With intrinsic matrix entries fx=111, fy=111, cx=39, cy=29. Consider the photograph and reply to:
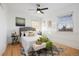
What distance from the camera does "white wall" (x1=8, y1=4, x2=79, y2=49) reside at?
1.57 m

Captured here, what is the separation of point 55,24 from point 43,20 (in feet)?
0.62

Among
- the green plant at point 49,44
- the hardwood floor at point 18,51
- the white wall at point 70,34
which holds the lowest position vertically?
the hardwood floor at point 18,51

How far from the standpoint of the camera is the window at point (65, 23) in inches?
62.5

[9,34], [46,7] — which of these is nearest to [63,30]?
[46,7]

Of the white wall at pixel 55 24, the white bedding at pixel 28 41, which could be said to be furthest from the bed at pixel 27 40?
the white wall at pixel 55 24

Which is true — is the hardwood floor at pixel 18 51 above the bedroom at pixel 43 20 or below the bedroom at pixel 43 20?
below

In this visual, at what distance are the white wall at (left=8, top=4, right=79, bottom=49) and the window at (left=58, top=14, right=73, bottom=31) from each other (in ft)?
0.18

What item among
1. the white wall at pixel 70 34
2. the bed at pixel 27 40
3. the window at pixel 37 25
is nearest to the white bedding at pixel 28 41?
the bed at pixel 27 40

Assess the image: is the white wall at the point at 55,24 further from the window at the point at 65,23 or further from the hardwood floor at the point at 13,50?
the hardwood floor at the point at 13,50

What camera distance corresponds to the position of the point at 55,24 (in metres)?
1.63

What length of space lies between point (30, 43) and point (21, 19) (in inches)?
14.5

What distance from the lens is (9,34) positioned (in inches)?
62.5

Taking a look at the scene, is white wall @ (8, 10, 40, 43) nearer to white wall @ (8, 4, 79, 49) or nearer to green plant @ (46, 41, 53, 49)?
white wall @ (8, 4, 79, 49)

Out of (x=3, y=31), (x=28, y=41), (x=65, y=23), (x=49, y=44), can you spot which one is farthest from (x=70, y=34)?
(x=3, y=31)
